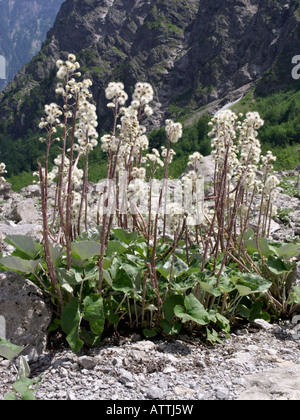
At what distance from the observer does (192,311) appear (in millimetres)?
3750

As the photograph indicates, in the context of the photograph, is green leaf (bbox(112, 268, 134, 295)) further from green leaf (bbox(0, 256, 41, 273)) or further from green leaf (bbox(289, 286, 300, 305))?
green leaf (bbox(289, 286, 300, 305))

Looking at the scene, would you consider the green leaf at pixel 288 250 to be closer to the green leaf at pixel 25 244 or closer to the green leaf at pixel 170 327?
the green leaf at pixel 170 327

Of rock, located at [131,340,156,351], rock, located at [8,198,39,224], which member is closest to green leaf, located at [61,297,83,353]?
rock, located at [131,340,156,351]

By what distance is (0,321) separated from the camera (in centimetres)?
369

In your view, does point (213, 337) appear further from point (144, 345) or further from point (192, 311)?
point (144, 345)

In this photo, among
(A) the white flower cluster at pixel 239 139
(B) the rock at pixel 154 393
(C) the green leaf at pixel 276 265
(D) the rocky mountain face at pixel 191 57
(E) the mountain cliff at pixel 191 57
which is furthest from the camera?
(D) the rocky mountain face at pixel 191 57

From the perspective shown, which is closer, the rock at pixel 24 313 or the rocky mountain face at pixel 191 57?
the rock at pixel 24 313

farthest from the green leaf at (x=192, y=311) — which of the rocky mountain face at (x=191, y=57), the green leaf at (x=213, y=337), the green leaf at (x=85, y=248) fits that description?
the rocky mountain face at (x=191, y=57)

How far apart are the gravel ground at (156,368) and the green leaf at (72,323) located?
0.68ft

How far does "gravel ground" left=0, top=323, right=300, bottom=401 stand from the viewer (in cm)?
301

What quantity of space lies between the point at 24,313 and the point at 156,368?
145cm

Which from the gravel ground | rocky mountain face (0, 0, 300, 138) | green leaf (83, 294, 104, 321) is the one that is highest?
rocky mountain face (0, 0, 300, 138)

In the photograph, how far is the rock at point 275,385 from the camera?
2.81 metres

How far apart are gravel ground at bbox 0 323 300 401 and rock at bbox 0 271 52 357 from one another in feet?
0.67
